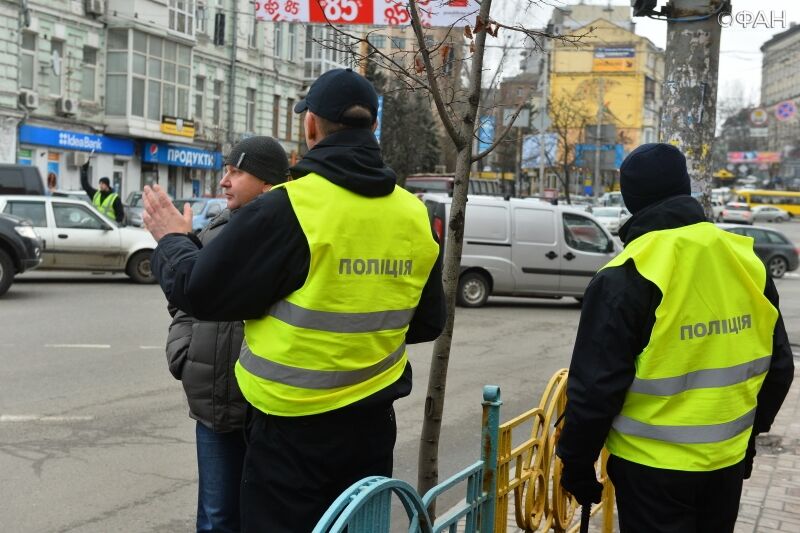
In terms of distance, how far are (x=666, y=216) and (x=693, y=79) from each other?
379cm

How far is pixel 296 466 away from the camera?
9.27 feet

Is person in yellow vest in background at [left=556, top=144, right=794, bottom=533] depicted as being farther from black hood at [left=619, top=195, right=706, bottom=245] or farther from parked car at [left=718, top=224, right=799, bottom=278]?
parked car at [left=718, top=224, right=799, bottom=278]

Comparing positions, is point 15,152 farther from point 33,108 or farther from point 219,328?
point 219,328

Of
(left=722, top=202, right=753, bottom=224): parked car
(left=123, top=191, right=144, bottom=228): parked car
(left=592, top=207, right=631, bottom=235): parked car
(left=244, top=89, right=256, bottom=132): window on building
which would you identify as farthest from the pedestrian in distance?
(left=722, top=202, right=753, bottom=224): parked car

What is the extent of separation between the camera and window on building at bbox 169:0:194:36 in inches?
1512

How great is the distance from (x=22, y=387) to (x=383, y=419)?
6442 millimetres

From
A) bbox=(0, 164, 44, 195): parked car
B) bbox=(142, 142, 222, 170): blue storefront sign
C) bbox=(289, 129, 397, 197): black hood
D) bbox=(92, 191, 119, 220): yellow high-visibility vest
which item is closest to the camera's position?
bbox=(289, 129, 397, 197): black hood

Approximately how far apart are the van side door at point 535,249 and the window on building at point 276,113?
107 ft

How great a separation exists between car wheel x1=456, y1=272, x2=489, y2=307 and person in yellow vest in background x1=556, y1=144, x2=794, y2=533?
13494mm

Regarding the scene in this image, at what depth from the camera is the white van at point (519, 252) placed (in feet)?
54.7

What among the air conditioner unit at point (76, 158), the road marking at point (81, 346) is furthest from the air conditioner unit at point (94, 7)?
the road marking at point (81, 346)

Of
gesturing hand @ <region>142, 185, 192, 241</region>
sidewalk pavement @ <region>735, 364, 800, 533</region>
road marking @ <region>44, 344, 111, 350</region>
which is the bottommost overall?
road marking @ <region>44, 344, 111, 350</region>

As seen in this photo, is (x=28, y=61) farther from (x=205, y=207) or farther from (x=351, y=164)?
(x=351, y=164)

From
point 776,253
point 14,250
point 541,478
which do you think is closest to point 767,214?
point 776,253
